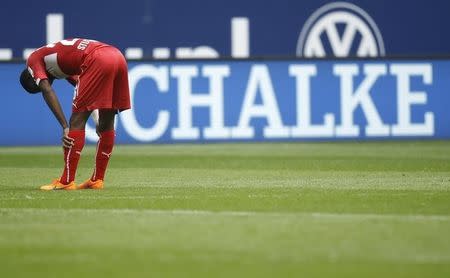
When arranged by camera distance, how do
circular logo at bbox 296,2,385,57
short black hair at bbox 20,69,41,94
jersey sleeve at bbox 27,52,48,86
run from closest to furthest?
1. jersey sleeve at bbox 27,52,48,86
2. short black hair at bbox 20,69,41,94
3. circular logo at bbox 296,2,385,57

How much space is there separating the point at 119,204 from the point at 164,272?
11.5 feet

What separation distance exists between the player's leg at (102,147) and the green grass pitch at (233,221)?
0.29 metres

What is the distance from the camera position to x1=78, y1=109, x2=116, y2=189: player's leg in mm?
11672

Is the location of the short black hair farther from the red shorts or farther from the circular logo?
the circular logo

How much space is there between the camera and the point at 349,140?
19812 millimetres

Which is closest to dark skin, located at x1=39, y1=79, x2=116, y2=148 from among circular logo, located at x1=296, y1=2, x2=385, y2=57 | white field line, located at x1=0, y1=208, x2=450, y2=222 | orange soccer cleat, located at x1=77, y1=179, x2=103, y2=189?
orange soccer cleat, located at x1=77, y1=179, x2=103, y2=189

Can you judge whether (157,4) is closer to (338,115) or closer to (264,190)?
(338,115)

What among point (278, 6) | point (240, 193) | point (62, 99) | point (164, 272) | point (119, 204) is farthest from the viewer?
point (278, 6)

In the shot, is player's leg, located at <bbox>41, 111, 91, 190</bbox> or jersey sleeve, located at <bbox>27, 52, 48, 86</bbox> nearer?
jersey sleeve, located at <bbox>27, 52, 48, 86</bbox>

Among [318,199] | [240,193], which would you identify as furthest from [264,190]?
[318,199]

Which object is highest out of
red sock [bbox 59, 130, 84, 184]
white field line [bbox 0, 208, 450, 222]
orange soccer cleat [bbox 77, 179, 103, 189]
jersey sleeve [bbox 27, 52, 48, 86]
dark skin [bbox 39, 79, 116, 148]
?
jersey sleeve [bbox 27, 52, 48, 86]

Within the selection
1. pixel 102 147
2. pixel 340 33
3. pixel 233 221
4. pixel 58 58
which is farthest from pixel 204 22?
pixel 233 221

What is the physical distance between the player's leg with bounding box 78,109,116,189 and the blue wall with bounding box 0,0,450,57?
314 inches

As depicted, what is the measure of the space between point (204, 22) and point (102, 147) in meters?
8.62
